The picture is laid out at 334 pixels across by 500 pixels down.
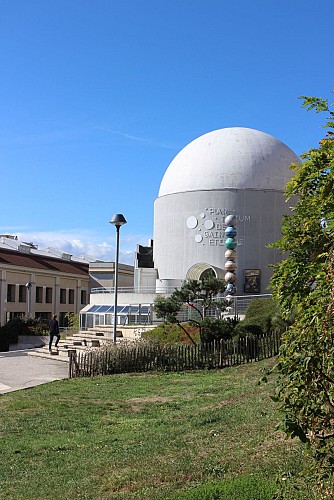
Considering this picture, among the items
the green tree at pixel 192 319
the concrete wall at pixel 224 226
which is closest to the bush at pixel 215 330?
the green tree at pixel 192 319

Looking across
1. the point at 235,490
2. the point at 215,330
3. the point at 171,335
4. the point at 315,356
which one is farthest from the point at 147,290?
the point at 315,356

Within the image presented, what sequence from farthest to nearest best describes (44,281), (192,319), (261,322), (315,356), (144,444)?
(44,281), (261,322), (192,319), (144,444), (315,356)

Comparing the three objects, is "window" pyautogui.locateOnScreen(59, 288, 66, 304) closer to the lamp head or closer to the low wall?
the low wall

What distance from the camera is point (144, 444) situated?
988cm

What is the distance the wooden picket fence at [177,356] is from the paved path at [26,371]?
4.78ft

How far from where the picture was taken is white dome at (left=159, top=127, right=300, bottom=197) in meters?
→ 43.2

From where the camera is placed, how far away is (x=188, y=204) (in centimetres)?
4328

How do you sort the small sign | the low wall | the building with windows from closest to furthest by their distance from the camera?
the low wall, the small sign, the building with windows

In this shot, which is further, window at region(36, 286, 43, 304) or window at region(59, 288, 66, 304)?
window at region(59, 288, 66, 304)

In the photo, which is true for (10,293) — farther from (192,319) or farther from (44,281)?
(192,319)

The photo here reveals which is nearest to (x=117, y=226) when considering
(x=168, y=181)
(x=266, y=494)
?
(x=266, y=494)

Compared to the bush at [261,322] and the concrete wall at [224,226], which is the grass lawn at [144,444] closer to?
the bush at [261,322]

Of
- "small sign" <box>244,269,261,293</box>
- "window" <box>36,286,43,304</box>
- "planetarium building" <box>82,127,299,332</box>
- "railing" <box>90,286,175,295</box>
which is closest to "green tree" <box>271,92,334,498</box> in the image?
"planetarium building" <box>82,127,299,332</box>

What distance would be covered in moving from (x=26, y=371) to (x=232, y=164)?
82.4 ft
